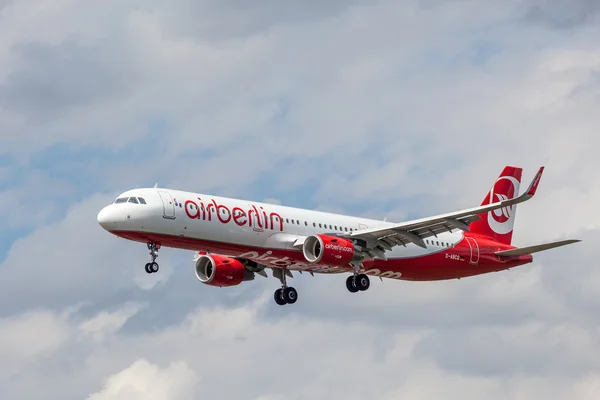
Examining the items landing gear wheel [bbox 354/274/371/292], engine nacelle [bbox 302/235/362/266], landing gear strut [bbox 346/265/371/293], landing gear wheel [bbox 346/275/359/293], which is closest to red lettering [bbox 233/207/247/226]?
engine nacelle [bbox 302/235/362/266]

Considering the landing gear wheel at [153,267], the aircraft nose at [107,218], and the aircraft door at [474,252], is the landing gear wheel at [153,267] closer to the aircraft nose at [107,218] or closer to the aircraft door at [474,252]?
the aircraft nose at [107,218]

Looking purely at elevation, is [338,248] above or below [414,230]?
below

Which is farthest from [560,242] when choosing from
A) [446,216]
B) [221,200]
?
[221,200]

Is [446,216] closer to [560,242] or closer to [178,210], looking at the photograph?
[560,242]

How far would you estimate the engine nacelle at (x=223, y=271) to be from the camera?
8419 cm

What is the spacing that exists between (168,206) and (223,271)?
11.7 metres

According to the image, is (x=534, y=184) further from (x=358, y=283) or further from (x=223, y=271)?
(x=223, y=271)

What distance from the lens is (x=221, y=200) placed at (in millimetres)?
76062

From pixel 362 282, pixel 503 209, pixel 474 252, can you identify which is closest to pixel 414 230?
pixel 362 282

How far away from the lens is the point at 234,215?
7550 cm

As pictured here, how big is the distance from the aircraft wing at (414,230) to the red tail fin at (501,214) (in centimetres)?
1004

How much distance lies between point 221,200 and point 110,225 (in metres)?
6.65

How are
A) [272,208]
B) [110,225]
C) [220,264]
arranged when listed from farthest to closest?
[220,264] → [272,208] → [110,225]

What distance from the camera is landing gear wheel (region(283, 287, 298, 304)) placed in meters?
85.0
